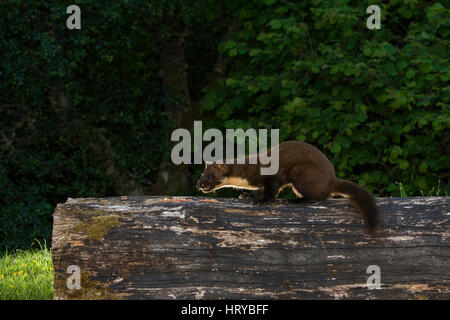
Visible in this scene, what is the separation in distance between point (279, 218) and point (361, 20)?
18.4 ft

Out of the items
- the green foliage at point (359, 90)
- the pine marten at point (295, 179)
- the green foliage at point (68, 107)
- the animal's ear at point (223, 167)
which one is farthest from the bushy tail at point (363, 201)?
the green foliage at point (68, 107)

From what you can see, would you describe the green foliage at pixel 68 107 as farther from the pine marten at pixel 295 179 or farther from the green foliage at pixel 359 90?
the pine marten at pixel 295 179

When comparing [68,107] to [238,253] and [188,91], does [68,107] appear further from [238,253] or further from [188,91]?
[238,253]

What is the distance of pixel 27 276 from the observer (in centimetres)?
623

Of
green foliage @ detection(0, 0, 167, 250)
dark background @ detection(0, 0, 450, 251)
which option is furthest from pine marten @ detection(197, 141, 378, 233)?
green foliage @ detection(0, 0, 167, 250)

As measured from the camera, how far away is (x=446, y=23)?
8750 mm

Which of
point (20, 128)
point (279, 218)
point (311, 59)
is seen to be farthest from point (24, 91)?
point (279, 218)

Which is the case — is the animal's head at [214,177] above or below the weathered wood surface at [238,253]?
above

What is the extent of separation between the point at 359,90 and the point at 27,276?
5.59 m

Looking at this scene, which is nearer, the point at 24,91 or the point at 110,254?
the point at 110,254

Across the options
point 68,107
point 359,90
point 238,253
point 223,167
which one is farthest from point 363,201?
point 68,107

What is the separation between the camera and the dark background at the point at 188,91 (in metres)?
8.64

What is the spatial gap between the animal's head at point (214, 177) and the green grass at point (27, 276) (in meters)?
1.77
